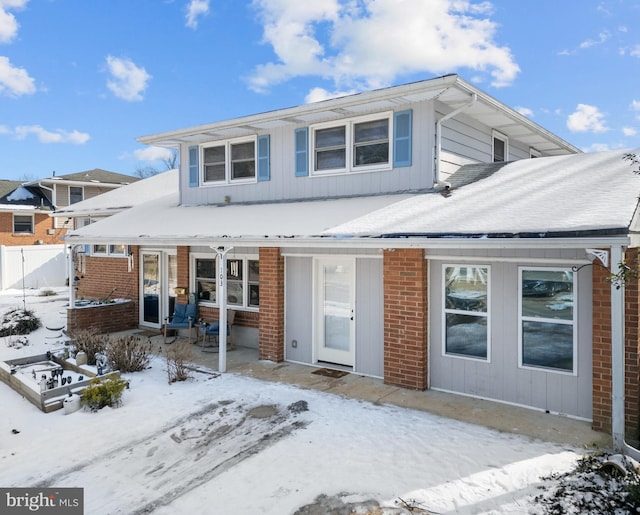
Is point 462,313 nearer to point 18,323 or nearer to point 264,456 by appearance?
point 264,456

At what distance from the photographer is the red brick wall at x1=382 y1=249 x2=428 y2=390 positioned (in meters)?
7.75

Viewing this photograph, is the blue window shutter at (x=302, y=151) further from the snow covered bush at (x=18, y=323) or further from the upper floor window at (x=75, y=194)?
the upper floor window at (x=75, y=194)

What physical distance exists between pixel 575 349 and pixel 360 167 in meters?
5.17

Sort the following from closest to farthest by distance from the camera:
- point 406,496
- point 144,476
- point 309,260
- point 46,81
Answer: point 406,496
point 144,476
point 309,260
point 46,81

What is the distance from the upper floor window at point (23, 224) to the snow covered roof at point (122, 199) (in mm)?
11123

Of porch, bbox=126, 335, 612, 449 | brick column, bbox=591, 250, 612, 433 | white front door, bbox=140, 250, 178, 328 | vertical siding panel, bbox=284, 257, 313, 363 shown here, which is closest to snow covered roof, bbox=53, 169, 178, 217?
white front door, bbox=140, 250, 178, 328

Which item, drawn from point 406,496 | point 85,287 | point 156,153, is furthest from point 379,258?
point 156,153

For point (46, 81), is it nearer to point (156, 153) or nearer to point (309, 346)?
point (156, 153)

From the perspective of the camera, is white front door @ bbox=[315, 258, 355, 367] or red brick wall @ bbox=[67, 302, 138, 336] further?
red brick wall @ bbox=[67, 302, 138, 336]

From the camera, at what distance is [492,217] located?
254 inches

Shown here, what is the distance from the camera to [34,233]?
26.1m

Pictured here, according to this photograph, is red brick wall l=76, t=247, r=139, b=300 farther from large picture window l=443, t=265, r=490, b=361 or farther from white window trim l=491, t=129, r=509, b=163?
white window trim l=491, t=129, r=509, b=163

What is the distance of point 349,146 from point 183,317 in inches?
239

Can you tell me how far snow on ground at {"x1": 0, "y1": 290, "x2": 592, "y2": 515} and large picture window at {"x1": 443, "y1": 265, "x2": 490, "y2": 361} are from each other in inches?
55.6
